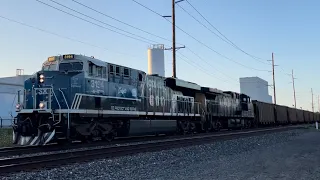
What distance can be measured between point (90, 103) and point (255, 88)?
367ft

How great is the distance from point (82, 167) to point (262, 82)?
120900 millimetres

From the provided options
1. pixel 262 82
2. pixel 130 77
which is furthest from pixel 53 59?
pixel 262 82

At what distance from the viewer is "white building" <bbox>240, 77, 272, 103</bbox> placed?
118m

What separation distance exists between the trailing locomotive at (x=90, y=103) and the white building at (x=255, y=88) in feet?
337

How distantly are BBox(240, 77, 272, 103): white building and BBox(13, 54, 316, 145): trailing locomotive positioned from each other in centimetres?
10281

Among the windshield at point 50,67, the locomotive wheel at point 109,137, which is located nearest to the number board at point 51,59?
the windshield at point 50,67

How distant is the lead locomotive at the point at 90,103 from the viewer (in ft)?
41.0

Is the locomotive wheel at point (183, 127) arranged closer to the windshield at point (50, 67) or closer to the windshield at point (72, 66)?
the windshield at point (72, 66)

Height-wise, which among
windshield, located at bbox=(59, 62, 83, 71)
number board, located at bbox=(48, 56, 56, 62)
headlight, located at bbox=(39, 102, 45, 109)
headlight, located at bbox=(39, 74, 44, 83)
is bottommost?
headlight, located at bbox=(39, 102, 45, 109)

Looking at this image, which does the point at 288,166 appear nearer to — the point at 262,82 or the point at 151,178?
the point at 151,178

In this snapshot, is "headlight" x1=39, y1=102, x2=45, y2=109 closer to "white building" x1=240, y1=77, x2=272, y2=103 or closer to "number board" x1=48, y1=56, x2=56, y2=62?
"number board" x1=48, y1=56, x2=56, y2=62

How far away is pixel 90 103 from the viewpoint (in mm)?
13703

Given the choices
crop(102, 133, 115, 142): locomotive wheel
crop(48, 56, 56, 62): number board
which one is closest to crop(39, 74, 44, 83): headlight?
crop(48, 56, 56, 62): number board

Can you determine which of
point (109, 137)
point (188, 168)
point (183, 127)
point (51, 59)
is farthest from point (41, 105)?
point (183, 127)
